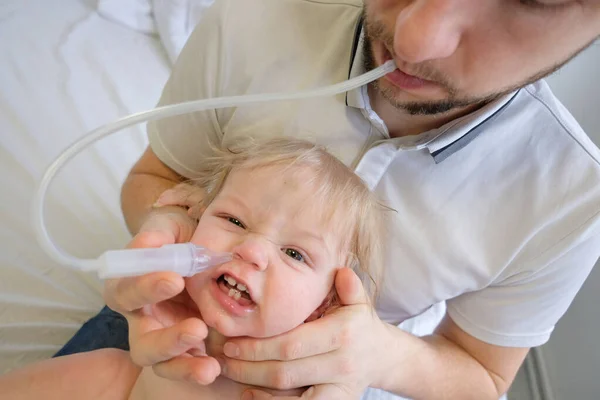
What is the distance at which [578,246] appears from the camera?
2.76ft

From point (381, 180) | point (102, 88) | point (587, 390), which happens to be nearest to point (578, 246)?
point (381, 180)

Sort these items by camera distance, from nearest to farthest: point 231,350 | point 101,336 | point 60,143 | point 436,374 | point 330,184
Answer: point 231,350, point 330,184, point 436,374, point 101,336, point 60,143

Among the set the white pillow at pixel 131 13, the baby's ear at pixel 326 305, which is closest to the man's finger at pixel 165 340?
the baby's ear at pixel 326 305

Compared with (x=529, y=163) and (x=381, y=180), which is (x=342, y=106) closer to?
(x=381, y=180)

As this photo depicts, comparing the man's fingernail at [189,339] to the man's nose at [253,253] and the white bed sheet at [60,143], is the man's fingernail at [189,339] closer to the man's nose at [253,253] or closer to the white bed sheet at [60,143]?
the man's nose at [253,253]

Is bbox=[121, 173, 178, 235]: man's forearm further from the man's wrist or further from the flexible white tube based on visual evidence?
the flexible white tube

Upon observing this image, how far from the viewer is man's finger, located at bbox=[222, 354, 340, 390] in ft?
2.16

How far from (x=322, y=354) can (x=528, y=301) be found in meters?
0.40

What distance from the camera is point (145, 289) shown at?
581 mm

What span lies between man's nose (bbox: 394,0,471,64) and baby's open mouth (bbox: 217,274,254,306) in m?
0.34

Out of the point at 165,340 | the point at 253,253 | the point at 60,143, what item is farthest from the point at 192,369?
the point at 60,143

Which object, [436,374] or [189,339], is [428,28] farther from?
[436,374]

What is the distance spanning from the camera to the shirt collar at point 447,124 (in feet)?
2.57

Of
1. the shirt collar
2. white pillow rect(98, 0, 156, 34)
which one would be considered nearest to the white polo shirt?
the shirt collar
